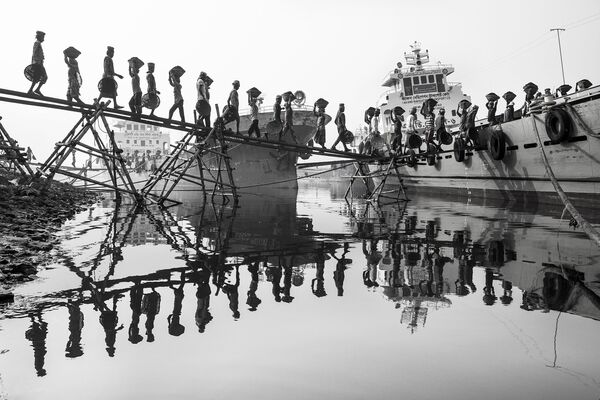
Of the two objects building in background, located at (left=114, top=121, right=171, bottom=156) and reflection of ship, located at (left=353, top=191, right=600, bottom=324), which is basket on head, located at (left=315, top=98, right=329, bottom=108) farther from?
building in background, located at (left=114, top=121, right=171, bottom=156)

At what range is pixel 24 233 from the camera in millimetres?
6680

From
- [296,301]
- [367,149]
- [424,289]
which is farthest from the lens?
[367,149]

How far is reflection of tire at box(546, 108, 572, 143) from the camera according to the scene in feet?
41.8

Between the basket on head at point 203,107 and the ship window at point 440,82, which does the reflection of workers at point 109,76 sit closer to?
the basket on head at point 203,107

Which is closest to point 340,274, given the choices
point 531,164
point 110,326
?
point 110,326

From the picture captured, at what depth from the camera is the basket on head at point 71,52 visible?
1295 centimetres

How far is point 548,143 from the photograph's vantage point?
1385 centimetres

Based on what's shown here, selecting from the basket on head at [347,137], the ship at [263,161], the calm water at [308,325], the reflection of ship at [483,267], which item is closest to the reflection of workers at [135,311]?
the calm water at [308,325]

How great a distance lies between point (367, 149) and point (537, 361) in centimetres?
1763

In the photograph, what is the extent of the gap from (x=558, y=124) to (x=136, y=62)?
12868 mm

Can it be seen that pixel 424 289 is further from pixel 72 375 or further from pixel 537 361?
pixel 72 375

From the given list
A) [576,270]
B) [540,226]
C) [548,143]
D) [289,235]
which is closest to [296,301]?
[576,270]

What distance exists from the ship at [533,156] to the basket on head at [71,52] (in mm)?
11936

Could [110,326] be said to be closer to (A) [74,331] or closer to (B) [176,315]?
(A) [74,331]
